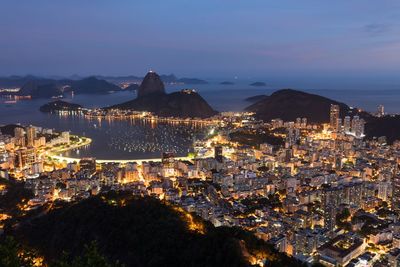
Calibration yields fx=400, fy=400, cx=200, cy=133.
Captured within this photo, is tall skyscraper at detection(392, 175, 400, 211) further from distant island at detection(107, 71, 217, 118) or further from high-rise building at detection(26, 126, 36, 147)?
distant island at detection(107, 71, 217, 118)

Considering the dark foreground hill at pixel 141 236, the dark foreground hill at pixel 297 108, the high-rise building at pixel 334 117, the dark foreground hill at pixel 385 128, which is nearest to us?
the dark foreground hill at pixel 141 236

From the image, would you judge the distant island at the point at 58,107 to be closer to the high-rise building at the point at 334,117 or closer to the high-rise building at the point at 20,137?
the high-rise building at the point at 20,137

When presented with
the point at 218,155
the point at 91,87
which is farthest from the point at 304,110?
the point at 91,87

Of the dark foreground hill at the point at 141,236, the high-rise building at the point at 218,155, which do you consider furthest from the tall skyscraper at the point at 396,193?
the high-rise building at the point at 218,155

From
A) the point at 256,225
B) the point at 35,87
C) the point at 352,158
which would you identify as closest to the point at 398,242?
the point at 256,225

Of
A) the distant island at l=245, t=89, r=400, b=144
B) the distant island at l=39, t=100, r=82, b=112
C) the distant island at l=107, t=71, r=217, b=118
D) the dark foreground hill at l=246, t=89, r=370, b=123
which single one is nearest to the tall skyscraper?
the distant island at l=245, t=89, r=400, b=144

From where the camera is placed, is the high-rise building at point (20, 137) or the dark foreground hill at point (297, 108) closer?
the high-rise building at point (20, 137)
